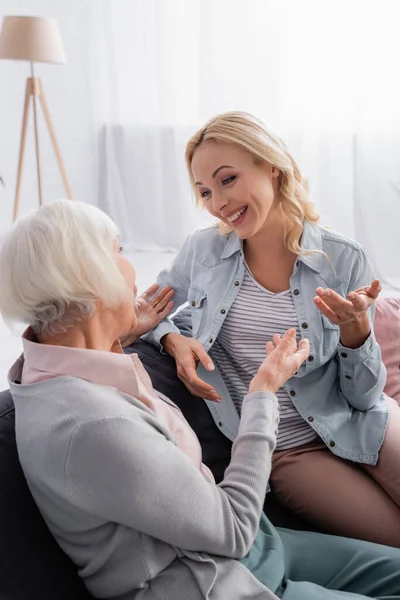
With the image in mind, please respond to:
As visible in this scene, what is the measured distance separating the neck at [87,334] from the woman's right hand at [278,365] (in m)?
0.28

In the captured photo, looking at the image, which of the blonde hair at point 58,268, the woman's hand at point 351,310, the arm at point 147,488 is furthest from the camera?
the woman's hand at point 351,310

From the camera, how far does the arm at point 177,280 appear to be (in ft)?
5.92

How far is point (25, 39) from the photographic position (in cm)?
409

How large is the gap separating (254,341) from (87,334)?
62 centimetres

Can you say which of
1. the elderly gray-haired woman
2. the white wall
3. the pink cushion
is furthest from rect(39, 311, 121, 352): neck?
the white wall

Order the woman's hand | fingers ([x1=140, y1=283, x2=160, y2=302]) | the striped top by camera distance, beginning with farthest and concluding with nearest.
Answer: fingers ([x1=140, y1=283, x2=160, y2=302]) < the striped top < the woman's hand

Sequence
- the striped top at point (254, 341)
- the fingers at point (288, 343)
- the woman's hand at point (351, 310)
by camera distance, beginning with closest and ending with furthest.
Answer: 1. the fingers at point (288, 343)
2. the woman's hand at point (351, 310)
3. the striped top at point (254, 341)

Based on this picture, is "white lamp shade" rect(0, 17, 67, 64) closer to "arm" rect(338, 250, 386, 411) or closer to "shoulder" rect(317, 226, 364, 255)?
"shoulder" rect(317, 226, 364, 255)

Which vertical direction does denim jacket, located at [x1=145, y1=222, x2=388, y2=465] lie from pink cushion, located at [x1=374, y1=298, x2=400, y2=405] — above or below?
above

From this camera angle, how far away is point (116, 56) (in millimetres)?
5090

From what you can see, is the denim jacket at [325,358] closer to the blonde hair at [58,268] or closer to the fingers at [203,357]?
the fingers at [203,357]

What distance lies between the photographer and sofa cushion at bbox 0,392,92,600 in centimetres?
106

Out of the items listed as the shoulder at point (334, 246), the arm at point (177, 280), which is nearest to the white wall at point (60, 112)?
the arm at point (177, 280)

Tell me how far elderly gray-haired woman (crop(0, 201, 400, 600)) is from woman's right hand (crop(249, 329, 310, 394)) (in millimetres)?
10
